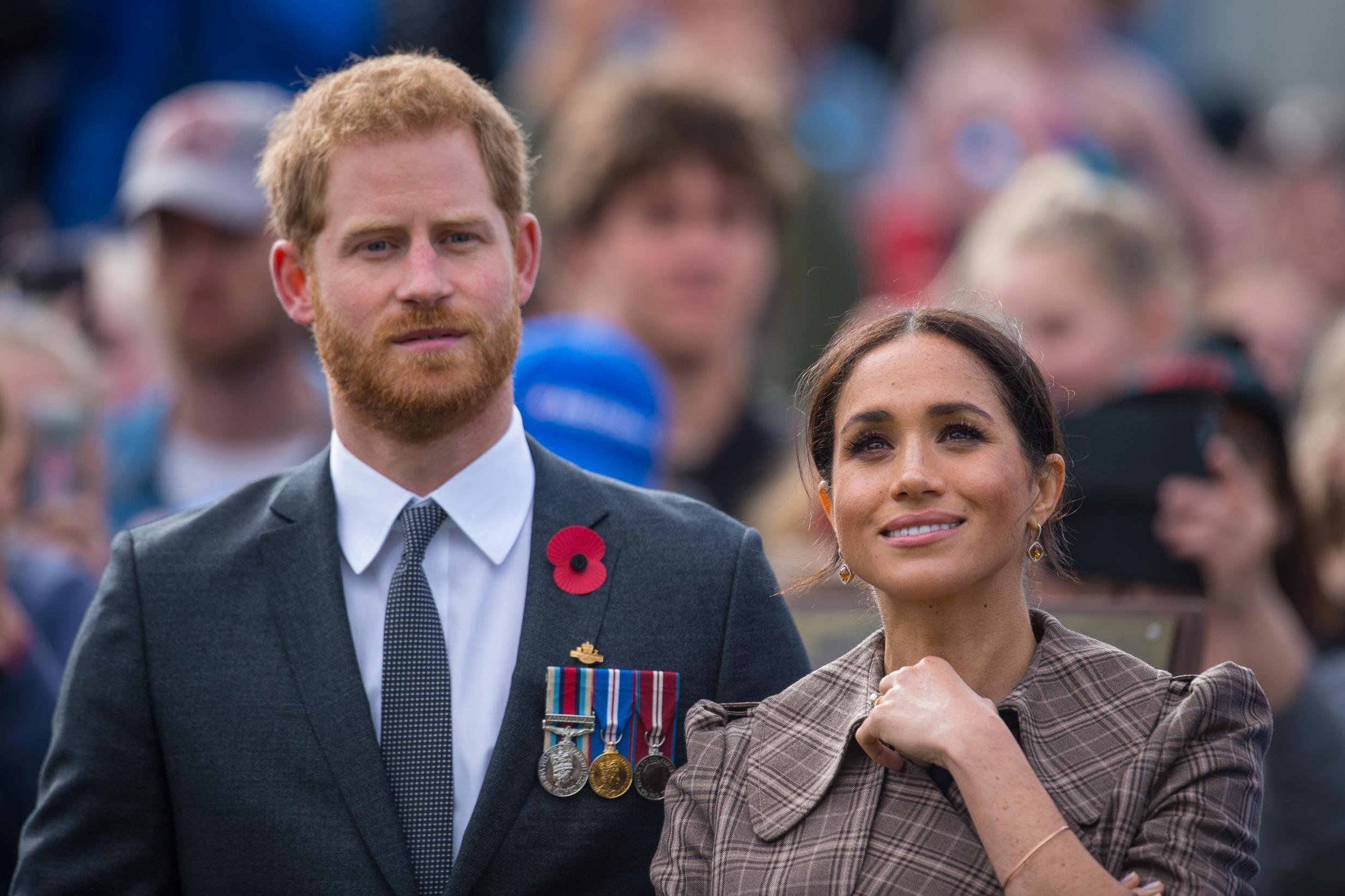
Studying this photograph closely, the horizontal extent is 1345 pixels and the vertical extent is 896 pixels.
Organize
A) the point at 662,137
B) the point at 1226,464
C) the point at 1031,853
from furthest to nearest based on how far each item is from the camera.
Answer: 1. the point at 662,137
2. the point at 1226,464
3. the point at 1031,853

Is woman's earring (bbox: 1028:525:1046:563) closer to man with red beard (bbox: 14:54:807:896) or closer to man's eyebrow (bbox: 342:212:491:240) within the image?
man with red beard (bbox: 14:54:807:896)

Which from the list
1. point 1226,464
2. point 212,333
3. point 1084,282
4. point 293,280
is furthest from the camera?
point 212,333

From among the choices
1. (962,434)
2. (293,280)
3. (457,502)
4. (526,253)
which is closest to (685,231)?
(526,253)

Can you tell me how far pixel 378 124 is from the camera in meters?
3.31

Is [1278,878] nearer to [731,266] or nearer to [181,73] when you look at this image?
[731,266]

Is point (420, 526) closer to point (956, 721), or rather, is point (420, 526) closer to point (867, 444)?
point (867, 444)

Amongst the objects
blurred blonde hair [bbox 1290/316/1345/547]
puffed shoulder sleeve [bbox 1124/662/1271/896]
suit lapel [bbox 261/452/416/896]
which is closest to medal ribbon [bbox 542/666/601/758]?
suit lapel [bbox 261/452/416/896]

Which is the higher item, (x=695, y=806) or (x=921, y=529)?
(x=921, y=529)

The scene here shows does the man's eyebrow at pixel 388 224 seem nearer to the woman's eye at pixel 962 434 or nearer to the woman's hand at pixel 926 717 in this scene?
the woman's eye at pixel 962 434

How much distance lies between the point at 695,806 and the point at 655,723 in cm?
24

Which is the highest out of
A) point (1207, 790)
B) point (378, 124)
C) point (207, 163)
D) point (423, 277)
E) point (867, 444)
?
point (207, 163)

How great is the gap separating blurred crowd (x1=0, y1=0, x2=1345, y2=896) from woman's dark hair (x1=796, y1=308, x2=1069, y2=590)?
0.30 metres

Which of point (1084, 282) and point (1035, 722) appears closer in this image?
point (1035, 722)

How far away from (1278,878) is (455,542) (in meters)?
2.41
